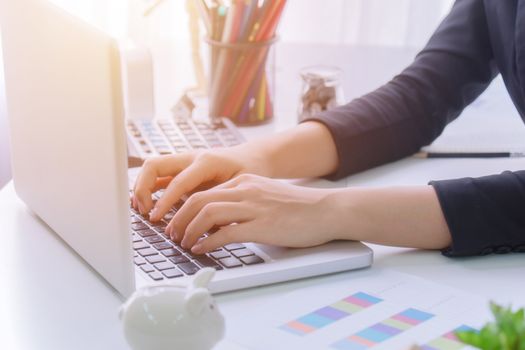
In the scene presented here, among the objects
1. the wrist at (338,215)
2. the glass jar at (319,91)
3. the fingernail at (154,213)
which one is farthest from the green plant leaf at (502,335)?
the glass jar at (319,91)

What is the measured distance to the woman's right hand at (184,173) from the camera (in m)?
0.92

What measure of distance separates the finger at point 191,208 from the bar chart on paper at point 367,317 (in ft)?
0.43

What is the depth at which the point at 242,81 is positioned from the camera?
1.26 m

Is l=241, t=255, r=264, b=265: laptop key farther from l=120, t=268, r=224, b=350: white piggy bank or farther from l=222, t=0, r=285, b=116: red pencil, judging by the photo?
l=222, t=0, r=285, b=116: red pencil

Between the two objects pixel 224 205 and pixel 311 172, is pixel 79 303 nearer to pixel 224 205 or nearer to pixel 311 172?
pixel 224 205

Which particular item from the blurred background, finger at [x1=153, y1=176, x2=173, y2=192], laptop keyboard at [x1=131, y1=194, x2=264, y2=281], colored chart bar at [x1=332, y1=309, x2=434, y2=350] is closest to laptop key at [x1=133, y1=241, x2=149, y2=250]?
→ laptop keyboard at [x1=131, y1=194, x2=264, y2=281]

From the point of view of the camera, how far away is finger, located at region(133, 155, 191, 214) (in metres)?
0.92

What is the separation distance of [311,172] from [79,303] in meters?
0.38

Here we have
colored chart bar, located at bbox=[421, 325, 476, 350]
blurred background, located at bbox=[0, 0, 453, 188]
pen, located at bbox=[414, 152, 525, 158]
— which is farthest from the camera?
blurred background, located at bbox=[0, 0, 453, 188]

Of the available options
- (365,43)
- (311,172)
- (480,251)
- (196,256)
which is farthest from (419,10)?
(196,256)

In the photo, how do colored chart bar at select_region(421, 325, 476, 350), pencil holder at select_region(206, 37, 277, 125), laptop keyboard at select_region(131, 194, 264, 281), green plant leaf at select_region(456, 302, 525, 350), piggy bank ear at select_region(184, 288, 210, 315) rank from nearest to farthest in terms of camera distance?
green plant leaf at select_region(456, 302, 525, 350)
piggy bank ear at select_region(184, 288, 210, 315)
colored chart bar at select_region(421, 325, 476, 350)
laptop keyboard at select_region(131, 194, 264, 281)
pencil holder at select_region(206, 37, 277, 125)

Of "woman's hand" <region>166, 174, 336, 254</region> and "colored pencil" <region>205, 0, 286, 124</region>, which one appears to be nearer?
"woman's hand" <region>166, 174, 336, 254</region>

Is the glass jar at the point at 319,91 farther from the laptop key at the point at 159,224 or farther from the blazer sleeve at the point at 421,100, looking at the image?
the laptop key at the point at 159,224

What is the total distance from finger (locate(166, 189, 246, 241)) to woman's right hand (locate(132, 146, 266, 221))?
5 centimetres
